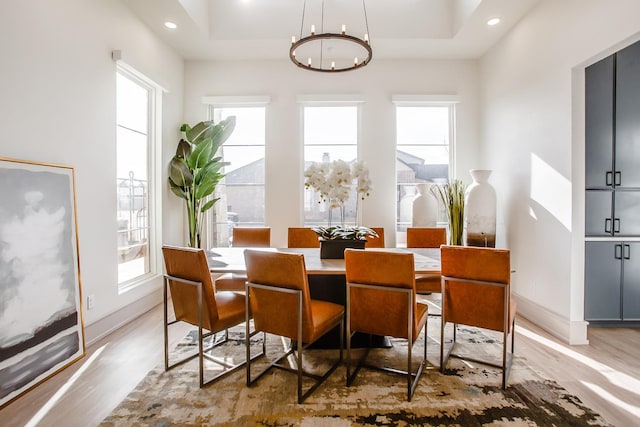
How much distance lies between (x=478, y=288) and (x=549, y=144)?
73.0 inches

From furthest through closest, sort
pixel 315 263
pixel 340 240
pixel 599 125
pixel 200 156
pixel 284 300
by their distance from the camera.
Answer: pixel 200 156 → pixel 599 125 → pixel 340 240 → pixel 315 263 → pixel 284 300

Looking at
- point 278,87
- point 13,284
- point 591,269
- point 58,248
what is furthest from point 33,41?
point 591,269

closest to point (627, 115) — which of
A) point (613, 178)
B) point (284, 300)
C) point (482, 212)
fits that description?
point (613, 178)

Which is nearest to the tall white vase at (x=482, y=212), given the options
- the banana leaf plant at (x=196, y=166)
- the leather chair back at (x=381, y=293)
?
the leather chair back at (x=381, y=293)

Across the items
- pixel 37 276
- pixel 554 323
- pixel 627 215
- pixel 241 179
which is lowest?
pixel 554 323

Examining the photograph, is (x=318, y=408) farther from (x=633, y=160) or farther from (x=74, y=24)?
(x=633, y=160)

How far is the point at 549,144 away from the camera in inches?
123

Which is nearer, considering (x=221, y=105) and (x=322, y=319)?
(x=322, y=319)

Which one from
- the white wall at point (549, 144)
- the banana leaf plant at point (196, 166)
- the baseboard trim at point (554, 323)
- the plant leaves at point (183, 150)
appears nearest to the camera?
the white wall at point (549, 144)

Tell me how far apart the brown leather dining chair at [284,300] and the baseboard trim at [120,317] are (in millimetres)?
1549

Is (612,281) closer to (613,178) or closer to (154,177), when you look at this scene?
(613,178)

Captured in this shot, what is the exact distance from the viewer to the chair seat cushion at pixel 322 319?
197 centimetres

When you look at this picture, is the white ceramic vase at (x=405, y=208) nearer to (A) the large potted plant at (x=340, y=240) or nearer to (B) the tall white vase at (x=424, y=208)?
(B) the tall white vase at (x=424, y=208)

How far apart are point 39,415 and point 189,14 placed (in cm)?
351
